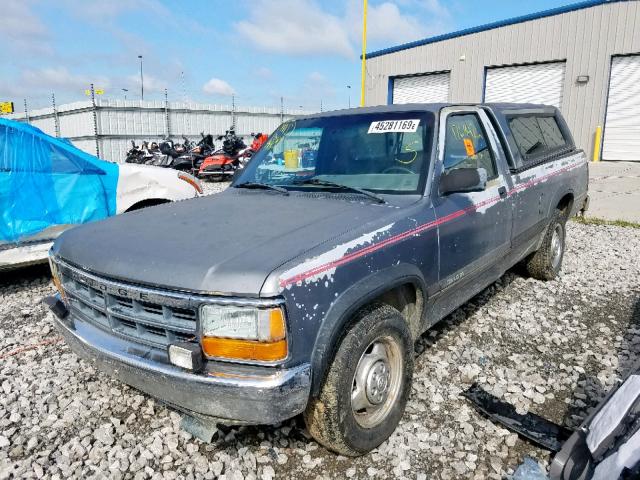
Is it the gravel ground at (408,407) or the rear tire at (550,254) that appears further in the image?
the rear tire at (550,254)

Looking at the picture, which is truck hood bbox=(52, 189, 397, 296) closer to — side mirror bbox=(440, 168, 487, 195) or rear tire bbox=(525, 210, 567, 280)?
side mirror bbox=(440, 168, 487, 195)

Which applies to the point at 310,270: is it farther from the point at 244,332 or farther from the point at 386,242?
the point at 386,242

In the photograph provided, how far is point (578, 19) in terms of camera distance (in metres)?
16.1

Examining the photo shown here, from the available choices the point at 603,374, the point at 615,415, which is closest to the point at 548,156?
the point at 603,374

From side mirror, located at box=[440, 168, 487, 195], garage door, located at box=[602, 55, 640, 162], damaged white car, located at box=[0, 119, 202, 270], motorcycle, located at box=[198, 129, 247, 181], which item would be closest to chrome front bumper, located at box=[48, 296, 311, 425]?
side mirror, located at box=[440, 168, 487, 195]

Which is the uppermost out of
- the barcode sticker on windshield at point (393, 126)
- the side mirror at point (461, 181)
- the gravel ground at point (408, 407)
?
the barcode sticker on windshield at point (393, 126)

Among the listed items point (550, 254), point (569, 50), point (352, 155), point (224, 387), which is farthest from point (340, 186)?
point (569, 50)

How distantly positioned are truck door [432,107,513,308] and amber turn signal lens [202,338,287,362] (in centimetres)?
136

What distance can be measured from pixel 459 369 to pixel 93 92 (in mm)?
19521

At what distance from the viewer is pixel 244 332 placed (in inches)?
78.0

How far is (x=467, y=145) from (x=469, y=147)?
0.11ft

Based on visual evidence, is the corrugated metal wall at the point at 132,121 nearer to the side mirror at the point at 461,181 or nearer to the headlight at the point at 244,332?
the side mirror at the point at 461,181

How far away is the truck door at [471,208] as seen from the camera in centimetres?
301

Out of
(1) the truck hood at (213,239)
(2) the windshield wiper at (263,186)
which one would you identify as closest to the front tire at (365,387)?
(1) the truck hood at (213,239)
